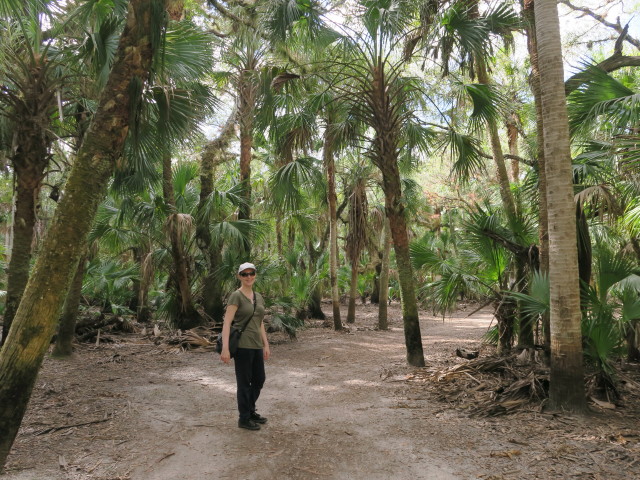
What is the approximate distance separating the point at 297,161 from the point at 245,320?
5554mm

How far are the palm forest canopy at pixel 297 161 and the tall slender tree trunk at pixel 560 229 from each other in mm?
19

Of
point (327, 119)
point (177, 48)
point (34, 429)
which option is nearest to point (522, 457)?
point (34, 429)

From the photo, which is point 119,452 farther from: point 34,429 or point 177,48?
point 177,48

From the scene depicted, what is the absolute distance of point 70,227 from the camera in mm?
3625

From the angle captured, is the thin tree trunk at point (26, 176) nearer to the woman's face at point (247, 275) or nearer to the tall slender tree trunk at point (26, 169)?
the tall slender tree trunk at point (26, 169)

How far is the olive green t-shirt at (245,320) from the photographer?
4.63 metres

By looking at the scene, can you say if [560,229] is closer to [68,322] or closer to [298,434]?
[298,434]

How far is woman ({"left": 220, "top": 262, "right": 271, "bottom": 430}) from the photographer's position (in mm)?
4609

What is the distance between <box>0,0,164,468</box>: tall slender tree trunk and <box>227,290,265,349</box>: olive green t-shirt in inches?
63.6

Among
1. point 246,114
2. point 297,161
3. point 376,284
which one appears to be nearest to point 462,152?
point 297,161

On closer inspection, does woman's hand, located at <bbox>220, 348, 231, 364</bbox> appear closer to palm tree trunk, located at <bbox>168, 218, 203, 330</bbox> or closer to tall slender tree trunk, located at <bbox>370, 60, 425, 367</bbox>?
tall slender tree trunk, located at <bbox>370, 60, 425, 367</bbox>

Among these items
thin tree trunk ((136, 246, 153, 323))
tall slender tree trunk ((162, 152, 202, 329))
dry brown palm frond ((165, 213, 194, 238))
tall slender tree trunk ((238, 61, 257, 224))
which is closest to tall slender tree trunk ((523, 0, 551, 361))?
tall slender tree trunk ((238, 61, 257, 224))

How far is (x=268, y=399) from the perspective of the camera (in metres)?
6.00

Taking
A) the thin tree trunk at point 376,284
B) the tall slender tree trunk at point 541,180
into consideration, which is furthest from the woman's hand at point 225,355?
the thin tree trunk at point 376,284
